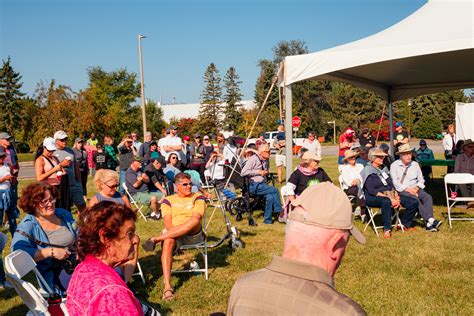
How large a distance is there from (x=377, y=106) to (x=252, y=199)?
47.6m

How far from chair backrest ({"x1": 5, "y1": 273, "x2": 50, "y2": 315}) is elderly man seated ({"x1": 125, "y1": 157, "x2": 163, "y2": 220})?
5512 millimetres

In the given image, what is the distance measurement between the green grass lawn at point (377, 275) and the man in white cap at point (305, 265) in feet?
9.13

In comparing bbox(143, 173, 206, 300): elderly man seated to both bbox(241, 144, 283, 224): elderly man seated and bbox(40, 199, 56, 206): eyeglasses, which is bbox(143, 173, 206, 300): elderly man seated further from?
bbox(241, 144, 283, 224): elderly man seated

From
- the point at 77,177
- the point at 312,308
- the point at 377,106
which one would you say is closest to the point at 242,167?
the point at 77,177

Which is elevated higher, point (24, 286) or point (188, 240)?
point (24, 286)

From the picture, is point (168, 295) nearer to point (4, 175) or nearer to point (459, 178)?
point (4, 175)

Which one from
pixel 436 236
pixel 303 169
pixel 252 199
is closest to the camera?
pixel 436 236

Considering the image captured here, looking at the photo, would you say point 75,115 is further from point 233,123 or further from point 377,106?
point 377,106

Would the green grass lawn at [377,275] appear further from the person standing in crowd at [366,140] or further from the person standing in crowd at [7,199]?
the person standing in crowd at [366,140]

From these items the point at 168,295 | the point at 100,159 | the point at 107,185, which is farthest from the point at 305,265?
the point at 100,159

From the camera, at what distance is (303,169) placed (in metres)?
7.44

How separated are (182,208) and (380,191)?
3505 mm

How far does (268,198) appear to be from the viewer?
8117mm

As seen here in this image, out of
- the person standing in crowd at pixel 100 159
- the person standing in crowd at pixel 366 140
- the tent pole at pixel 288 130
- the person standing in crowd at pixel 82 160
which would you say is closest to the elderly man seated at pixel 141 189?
the tent pole at pixel 288 130
